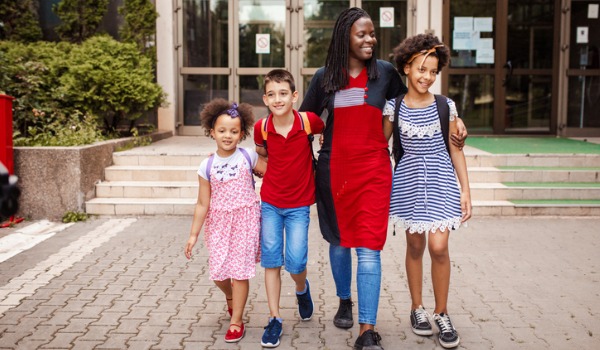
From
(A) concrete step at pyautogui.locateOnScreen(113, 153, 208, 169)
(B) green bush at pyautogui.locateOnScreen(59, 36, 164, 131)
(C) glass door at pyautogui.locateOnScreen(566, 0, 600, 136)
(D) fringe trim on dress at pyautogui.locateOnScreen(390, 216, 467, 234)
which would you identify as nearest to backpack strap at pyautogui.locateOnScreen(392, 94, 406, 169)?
(D) fringe trim on dress at pyautogui.locateOnScreen(390, 216, 467, 234)

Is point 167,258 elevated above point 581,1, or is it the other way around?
point 581,1

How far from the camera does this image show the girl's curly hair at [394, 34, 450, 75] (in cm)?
415

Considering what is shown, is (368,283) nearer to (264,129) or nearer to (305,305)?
(305,305)

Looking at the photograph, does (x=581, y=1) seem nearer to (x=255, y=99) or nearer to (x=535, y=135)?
(x=535, y=135)

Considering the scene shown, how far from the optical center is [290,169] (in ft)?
13.6

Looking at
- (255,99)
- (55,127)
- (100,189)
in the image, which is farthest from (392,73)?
(255,99)

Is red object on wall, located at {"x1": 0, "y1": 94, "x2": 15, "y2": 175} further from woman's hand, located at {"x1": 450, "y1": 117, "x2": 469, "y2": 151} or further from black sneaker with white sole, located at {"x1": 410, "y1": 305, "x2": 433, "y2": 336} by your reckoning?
woman's hand, located at {"x1": 450, "y1": 117, "x2": 469, "y2": 151}

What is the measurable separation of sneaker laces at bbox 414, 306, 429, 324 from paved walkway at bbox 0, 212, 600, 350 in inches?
4.3

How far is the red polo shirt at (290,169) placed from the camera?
4.16 m

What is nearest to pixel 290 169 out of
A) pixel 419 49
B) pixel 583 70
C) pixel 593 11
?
pixel 419 49

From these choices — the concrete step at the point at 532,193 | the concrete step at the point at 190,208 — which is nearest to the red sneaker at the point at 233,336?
the concrete step at the point at 190,208

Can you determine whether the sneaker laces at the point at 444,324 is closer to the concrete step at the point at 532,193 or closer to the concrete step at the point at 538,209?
the concrete step at the point at 538,209

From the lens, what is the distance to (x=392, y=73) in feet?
14.0

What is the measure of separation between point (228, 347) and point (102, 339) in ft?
2.63
